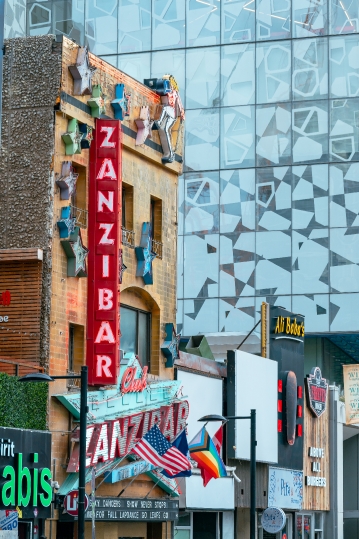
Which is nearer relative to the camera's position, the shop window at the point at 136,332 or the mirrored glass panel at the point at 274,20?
the shop window at the point at 136,332

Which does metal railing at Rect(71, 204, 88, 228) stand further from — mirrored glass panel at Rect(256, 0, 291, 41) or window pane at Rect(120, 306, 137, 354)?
mirrored glass panel at Rect(256, 0, 291, 41)

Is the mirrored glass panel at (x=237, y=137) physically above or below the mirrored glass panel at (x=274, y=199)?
above

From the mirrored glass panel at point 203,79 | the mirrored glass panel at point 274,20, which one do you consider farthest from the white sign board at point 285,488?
the mirrored glass panel at point 274,20

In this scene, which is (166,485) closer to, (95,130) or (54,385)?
(54,385)

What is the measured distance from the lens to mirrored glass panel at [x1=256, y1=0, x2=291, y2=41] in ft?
226

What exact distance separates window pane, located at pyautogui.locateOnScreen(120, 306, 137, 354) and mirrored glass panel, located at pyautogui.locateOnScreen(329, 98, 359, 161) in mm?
31015

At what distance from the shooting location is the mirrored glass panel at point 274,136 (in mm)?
67875

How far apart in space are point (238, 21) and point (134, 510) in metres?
39.5

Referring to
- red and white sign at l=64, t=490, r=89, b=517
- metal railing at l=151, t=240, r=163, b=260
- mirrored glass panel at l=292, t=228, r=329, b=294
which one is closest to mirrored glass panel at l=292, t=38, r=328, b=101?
mirrored glass panel at l=292, t=228, r=329, b=294

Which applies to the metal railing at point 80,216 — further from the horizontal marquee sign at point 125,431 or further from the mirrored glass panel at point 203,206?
the mirrored glass panel at point 203,206

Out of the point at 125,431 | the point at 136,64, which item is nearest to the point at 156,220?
the point at 125,431

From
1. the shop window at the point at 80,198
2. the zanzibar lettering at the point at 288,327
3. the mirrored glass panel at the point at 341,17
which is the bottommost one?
the zanzibar lettering at the point at 288,327

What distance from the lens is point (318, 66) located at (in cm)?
6800

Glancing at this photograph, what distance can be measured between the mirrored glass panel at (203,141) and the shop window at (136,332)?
30.5 m
